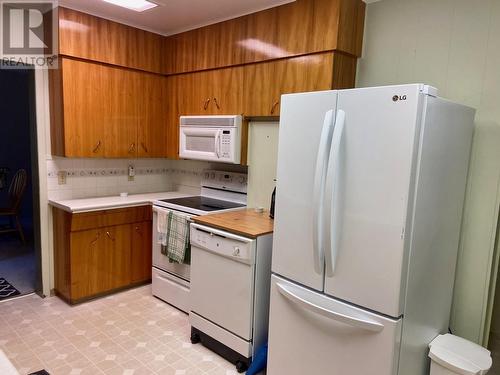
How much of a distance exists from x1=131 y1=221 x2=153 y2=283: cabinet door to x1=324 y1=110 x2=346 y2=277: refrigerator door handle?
7.19ft

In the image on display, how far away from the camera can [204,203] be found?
132 inches

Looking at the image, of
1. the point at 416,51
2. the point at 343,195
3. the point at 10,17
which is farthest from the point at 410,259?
the point at 10,17

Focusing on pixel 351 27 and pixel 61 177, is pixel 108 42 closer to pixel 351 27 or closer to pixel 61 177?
pixel 61 177

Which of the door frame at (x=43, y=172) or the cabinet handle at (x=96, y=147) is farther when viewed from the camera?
the cabinet handle at (x=96, y=147)

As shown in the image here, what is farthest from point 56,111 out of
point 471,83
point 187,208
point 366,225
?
point 471,83

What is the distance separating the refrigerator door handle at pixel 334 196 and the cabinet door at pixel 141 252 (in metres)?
2.19

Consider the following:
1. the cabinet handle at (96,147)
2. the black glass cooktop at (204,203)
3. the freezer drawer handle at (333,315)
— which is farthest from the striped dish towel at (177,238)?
the freezer drawer handle at (333,315)

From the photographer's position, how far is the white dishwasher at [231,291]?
2.30m

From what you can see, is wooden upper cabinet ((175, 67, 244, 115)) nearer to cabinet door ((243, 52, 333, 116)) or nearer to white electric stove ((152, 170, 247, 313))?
cabinet door ((243, 52, 333, 116))

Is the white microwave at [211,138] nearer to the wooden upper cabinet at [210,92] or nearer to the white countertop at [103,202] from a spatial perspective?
the wooden upper cabinet at [210,92]

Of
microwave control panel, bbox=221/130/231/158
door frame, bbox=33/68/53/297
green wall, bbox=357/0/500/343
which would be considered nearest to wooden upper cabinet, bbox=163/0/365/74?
green wall, bbox=357/0/500/343

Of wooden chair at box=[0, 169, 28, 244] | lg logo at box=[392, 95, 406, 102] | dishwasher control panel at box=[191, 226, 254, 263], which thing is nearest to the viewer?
lg logo at box=[392, 95, 406, 102]

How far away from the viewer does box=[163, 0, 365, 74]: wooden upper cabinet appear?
7.87ft

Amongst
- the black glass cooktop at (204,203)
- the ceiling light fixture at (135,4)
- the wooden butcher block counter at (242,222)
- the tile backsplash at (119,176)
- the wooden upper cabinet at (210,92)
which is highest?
the ceiling light fixture at (135,4)
